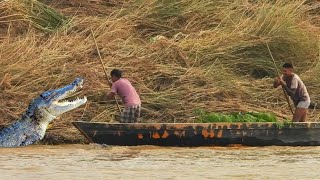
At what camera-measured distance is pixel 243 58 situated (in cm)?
1747

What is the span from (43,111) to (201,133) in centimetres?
252

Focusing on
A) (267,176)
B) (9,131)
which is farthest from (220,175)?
(9,131)

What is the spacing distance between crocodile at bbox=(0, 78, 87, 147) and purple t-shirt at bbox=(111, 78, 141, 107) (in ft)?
1.98

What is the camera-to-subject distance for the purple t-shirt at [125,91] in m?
14.2

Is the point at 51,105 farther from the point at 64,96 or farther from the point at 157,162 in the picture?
the point at 157,162

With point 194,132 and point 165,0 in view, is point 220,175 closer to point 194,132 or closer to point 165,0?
point 194,132

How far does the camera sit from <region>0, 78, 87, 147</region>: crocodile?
1458 cm

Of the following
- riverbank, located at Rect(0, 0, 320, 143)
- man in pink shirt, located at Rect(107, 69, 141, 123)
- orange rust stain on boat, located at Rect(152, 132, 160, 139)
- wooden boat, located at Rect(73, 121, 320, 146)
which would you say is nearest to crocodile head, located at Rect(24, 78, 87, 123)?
riverbank, located at Rect(0, 0, 320, 143)

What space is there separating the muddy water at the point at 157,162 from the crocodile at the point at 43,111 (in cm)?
27

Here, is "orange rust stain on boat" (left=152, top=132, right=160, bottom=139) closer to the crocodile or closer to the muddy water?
the muddy water

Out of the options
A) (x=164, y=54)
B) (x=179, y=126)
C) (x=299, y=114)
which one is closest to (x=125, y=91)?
(x=179, y=126)

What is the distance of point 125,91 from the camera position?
46.7 feet

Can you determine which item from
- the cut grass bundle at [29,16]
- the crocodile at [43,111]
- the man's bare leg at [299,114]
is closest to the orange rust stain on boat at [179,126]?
the crocodile at [43,111]

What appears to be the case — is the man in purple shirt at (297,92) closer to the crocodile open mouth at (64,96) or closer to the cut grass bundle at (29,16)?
the crocodile open mouth at (64,96)
